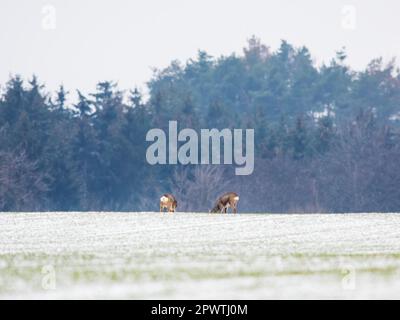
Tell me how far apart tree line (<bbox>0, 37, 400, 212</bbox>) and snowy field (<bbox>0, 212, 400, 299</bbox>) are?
144ft

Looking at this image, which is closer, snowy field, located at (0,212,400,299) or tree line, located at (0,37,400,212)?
snowy field, located at (0,212,400,299)

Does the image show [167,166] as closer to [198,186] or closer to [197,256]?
[198,186]

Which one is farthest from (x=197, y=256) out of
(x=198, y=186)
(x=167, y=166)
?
(x=167, y=166)

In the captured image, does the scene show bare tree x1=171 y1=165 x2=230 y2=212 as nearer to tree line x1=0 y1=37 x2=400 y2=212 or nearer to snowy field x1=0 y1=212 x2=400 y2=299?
tree line x1=0 y1=37 x2=400 y2=212

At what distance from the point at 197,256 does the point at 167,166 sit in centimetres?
6387

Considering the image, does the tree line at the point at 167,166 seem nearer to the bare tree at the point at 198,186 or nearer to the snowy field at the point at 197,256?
the bare tree at the point at 198,186

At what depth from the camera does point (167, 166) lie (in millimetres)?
86562

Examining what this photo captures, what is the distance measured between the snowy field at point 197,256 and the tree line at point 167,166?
44.0 meters

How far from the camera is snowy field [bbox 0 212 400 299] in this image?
60.3 feet

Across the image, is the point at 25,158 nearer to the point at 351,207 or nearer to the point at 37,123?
the point at 37,123

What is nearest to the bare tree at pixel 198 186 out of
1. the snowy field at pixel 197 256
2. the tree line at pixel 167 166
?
the tree line at pixel 167 166

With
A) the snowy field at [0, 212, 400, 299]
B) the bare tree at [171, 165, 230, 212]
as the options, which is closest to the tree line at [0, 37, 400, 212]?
the bare tree at [171, 165, 230, 212]

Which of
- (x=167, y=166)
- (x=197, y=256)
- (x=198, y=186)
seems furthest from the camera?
(x=167, y=166)
